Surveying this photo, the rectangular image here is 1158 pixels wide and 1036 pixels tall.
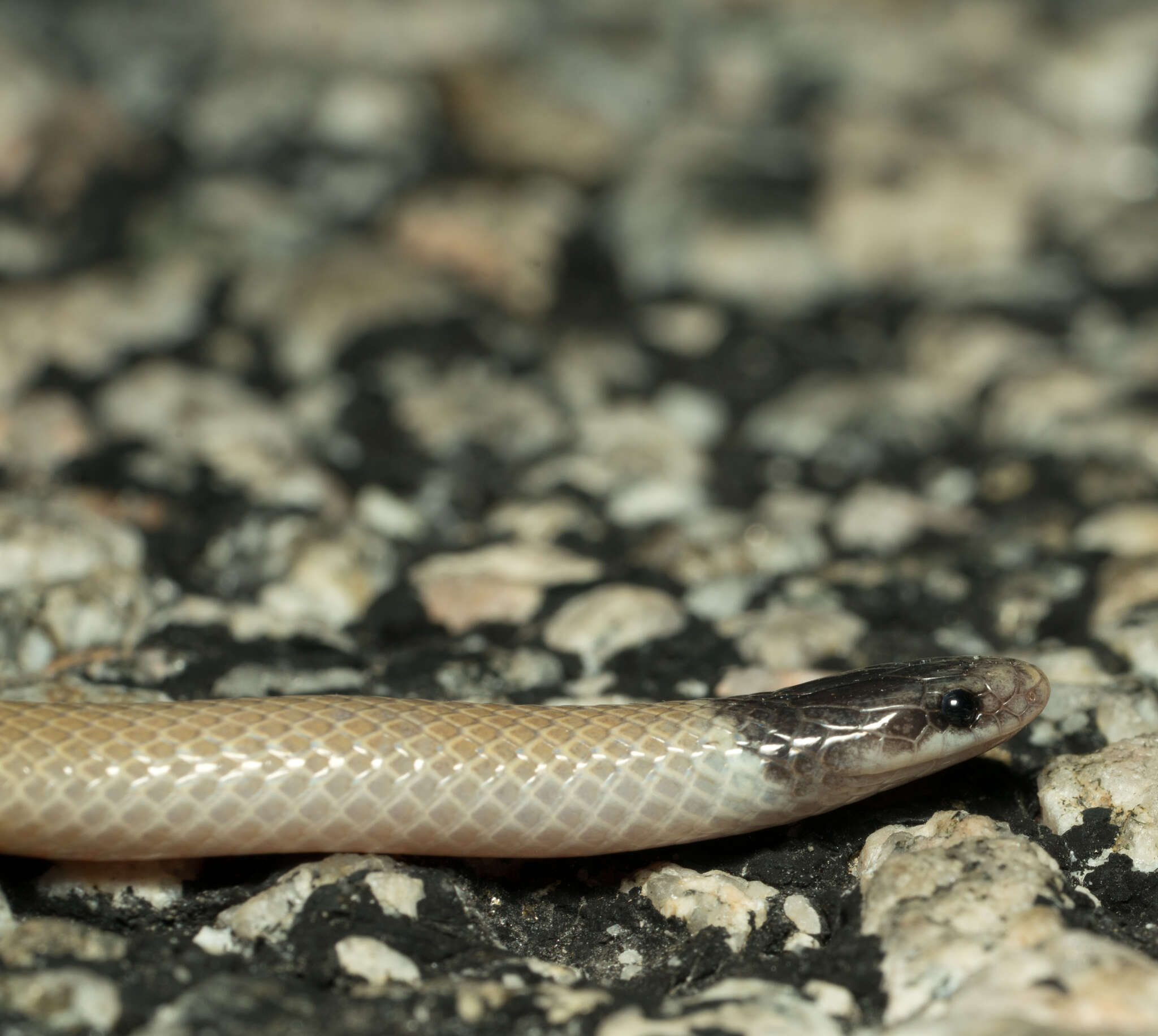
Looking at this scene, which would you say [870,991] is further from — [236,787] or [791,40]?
[791,40]

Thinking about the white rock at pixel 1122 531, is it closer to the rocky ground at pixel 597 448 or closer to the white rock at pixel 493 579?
the rocky ground at pixel 597 448

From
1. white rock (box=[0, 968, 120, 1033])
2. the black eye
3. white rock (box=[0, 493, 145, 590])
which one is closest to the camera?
white rock (box=[0, 968, 120, 1033])

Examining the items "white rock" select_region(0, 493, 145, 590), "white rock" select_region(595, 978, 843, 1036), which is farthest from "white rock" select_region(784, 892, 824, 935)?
"white rock" select_region(0, 493, 145, 590)

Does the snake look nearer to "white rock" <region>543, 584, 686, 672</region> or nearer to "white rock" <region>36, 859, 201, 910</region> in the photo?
"white rock" <region>36, 859, 201, 910</region>

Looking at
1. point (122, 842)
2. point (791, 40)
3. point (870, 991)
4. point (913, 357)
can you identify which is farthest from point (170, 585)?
point (791, 40)

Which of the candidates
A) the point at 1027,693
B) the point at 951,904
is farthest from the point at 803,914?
the point at 1027,693

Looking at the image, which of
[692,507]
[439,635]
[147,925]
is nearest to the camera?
[147,925]

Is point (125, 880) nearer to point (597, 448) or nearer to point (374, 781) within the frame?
point (374, 781)
